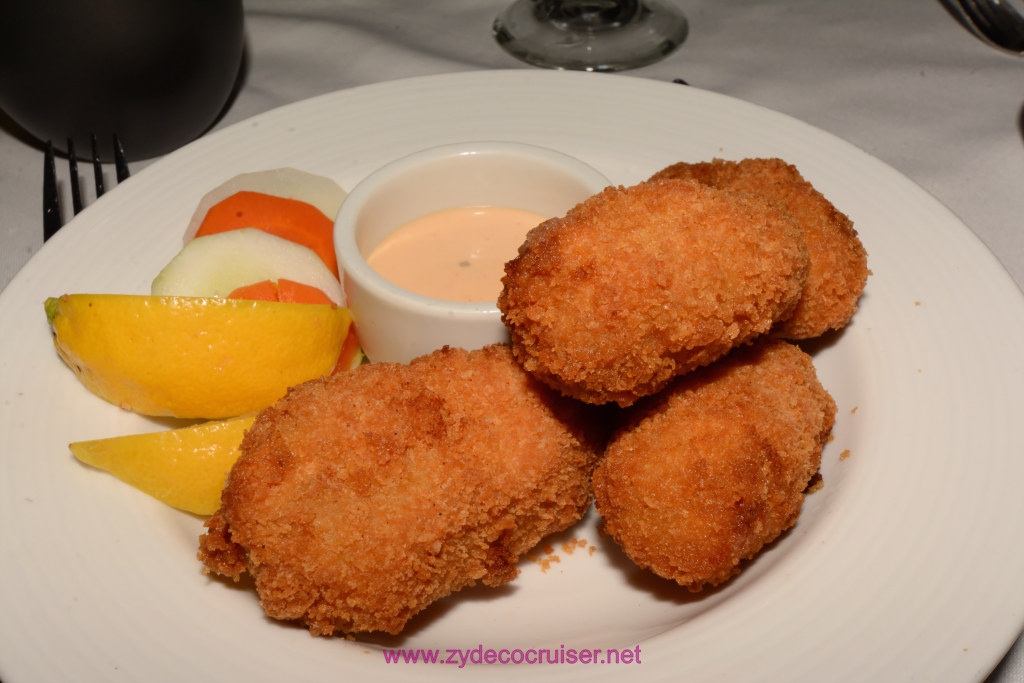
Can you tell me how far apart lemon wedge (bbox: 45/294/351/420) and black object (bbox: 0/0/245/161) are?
109 cm

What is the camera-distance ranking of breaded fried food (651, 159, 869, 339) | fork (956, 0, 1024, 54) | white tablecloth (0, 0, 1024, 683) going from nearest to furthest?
breaded fried food (651, 159, 869, 339), white tablecloth (0, 0, 1024, 683), fork (956, 0, 1024, 54)

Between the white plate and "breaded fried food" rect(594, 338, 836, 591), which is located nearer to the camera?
the white plate

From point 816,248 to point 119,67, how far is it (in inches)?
84.5

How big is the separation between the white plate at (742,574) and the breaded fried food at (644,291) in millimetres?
425

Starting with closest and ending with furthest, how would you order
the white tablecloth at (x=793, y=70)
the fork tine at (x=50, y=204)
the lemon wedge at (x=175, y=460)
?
the lemon wedge at (x=175, y=460)
the fork tine at (x=50, y=204)
the white tablecloth at (x=793, y=70)

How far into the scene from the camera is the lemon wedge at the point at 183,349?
182 centimetres

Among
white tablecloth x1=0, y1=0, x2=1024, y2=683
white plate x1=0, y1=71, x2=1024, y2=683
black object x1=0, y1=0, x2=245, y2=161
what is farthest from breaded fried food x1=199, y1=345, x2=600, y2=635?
white tablecloth x1=0, y1=0, x2=1024, y2=683

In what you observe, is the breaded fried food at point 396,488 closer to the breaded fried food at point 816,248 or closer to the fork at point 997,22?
the breaded fried food at point 816,248

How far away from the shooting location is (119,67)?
105 inches

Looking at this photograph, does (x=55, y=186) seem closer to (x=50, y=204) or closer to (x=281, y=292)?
(x=50, y=204)

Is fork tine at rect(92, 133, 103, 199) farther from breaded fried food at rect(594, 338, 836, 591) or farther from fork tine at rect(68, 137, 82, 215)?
breaded fried food at rect(594, 338, 836, 591)

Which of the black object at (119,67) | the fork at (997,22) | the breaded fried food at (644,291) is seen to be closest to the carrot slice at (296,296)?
the breaded fried food at (644,291)

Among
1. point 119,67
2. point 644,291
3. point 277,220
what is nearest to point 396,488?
point 644,291

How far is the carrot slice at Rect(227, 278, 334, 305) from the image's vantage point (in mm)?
2105
